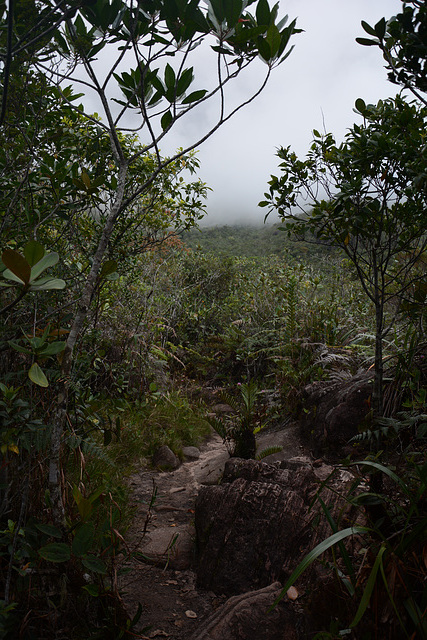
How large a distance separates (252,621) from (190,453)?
283cm

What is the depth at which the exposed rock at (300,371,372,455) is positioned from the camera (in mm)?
3590

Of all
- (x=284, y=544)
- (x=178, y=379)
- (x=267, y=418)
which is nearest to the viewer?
(x=284, y=544)

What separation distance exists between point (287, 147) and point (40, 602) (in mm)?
3073

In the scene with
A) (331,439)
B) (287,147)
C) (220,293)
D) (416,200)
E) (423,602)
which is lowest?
(331,439)

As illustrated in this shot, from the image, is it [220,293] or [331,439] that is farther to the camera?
[220,293]

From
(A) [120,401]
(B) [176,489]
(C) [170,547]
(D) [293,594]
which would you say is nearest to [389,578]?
(D) [293,594]

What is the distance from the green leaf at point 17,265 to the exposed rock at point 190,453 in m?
3.76

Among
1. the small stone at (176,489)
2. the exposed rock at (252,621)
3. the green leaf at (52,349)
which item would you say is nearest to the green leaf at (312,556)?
the exposed rock at (252,621)

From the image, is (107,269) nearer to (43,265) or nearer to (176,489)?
(43,265)

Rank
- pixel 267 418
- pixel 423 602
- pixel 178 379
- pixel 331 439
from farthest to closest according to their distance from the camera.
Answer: pixel 178 379 → pixel 267 418 → pixel 331 439 → pixel 423 602

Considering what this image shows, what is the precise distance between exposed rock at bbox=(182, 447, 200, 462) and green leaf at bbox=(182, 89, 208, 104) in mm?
3678

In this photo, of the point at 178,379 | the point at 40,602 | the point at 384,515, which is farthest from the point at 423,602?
the point at 178,379

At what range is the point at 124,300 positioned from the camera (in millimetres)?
6109

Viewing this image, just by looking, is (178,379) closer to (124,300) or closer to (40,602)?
(124,300)
